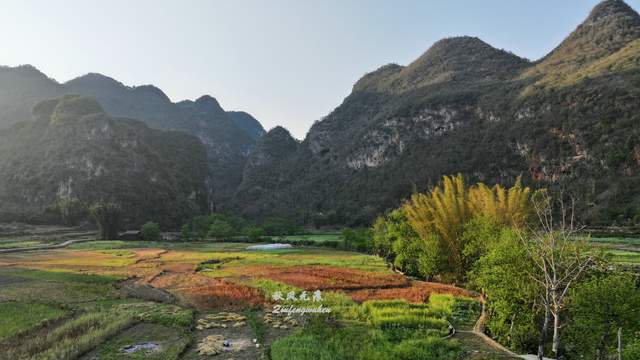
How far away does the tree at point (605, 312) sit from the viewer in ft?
63.2

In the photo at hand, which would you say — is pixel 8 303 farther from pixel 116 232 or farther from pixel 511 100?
pixel 511 100

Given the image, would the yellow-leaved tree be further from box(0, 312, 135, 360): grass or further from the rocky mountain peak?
the rocky mountain peak

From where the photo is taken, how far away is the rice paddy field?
2139cm

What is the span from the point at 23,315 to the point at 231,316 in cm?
1414

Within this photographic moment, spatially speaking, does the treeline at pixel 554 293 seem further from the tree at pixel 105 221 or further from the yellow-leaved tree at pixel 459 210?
the tree at pixel 105 221

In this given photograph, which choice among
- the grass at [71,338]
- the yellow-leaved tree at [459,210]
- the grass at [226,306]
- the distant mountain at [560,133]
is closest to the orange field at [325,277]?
the grass at [226,306]

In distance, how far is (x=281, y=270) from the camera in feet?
169

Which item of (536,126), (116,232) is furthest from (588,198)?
(116,232)

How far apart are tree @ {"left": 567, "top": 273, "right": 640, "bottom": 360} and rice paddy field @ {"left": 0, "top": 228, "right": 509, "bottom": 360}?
468 cm

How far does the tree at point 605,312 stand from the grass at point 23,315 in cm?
3124

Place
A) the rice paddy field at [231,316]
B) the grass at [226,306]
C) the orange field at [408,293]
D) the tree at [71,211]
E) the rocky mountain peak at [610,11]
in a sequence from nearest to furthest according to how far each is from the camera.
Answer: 1. the rice paddy field at [231,316]
2. the grass at [226,306]
3. the orange field at [408,293]
4. the tree at [71,211]
5. the rocky mountain peak at [610,11]

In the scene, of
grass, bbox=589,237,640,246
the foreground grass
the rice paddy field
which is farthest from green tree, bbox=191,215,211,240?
the foreground grass

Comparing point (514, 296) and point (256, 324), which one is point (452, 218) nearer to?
point (514, 296)

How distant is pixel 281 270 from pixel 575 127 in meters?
119
